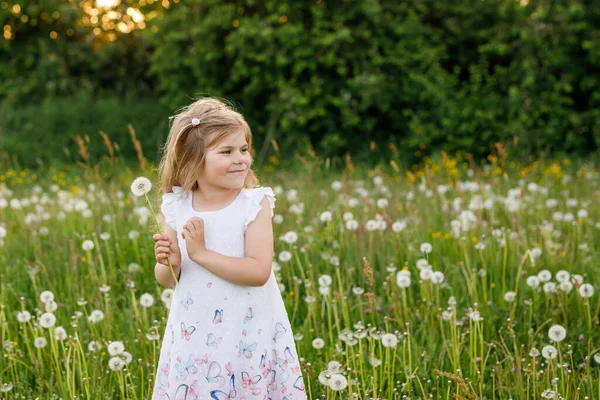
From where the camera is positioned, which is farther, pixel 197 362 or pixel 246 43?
pixel 246 43

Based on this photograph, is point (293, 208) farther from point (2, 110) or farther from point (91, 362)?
point (2, 110)

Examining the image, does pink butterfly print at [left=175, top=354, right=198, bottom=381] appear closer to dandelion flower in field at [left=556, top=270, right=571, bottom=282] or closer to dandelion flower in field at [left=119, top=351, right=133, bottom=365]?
dandelion flower in field at [left=119, top=351, right=133, bottom=365]

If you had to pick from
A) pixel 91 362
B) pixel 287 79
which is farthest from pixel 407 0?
pixel 91 362

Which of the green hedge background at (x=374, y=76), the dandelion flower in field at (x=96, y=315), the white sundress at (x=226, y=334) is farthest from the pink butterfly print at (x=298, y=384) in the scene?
the green hedge background at (x=374, y=76)

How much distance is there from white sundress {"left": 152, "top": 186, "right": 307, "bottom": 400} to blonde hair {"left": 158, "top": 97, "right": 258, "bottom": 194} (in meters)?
0.13

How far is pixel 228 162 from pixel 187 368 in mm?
640

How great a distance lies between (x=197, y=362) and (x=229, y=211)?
47 centimetres

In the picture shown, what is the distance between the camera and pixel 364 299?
11.6 ft

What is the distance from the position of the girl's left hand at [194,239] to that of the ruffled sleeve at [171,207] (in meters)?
0.17

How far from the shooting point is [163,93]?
1228 cm

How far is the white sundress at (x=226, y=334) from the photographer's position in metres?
2.19

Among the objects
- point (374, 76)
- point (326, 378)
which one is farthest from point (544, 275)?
point (374, 76)

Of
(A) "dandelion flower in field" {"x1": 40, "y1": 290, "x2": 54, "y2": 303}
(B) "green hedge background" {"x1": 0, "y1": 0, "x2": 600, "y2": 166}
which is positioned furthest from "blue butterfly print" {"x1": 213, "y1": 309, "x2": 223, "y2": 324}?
(B) "green hedge background" {"x1": 0, "y1": 0, "x2": 600, "y2": 166}

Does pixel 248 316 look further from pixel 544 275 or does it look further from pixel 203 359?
pixel 544 275
